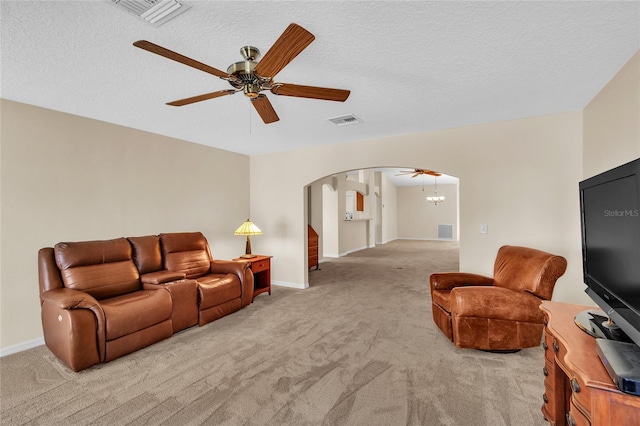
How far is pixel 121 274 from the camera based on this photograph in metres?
3.18

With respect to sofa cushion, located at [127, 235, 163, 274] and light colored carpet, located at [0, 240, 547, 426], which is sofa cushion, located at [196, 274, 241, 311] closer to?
light colored carpet, located at [0, 240, 547, 426]

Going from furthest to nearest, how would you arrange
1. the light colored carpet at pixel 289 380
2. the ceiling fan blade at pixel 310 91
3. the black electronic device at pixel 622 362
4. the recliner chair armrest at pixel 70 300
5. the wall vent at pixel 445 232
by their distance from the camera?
the wall vent at pixel 445 232 < the recliner chair armrest at pixel 70 300 < the ceiling fan blade at pixel 310 91 < the light colored carpet at pixel 289 380 < the black electronic device at pixel 622 362

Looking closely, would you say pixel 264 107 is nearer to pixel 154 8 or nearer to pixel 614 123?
pixel 154 8

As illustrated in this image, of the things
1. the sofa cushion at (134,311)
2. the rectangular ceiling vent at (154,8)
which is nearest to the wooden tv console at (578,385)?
the rectangular ceiling vent at (154,8)

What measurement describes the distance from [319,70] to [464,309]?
2448mm

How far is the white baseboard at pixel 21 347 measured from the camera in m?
2.82

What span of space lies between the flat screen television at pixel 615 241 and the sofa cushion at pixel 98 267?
3.92 m

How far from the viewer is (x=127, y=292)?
3.20 meters

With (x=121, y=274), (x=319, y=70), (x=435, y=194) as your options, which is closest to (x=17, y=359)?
(x=121, y=274)

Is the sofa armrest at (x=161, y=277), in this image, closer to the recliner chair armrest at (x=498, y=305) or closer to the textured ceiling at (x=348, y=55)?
the textured ceiling at (x=348, y=55)

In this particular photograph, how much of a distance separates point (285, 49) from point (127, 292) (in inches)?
121

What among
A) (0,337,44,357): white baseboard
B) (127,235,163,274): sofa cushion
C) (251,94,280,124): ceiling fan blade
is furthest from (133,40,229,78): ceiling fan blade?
(0,337,44,357): white baseboard

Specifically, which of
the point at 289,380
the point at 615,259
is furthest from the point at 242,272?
the point at 615,259

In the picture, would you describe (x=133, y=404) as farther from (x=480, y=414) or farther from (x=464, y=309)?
(x=464, y=309)
